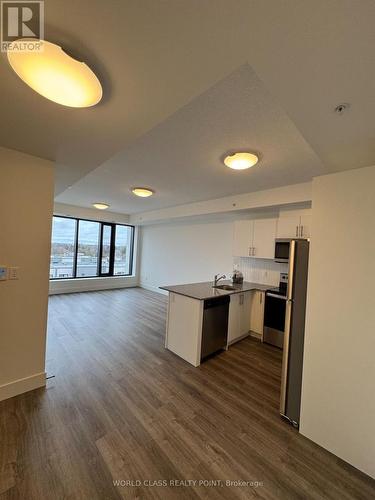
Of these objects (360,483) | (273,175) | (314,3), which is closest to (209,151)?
(273,175)

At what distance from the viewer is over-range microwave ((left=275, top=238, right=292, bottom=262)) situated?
3723mm

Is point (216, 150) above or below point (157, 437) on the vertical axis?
above

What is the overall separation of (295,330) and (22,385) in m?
2.83

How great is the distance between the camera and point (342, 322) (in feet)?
5.52

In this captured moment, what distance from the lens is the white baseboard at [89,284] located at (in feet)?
20.6

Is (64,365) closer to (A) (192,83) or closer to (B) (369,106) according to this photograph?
(A) (192,83)

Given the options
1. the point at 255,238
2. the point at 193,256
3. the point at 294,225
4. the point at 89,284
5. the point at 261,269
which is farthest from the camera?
the point at 89,284

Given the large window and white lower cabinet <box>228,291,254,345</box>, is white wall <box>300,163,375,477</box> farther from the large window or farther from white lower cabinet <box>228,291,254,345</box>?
the large window

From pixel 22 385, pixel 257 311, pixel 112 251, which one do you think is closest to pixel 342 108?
pixel 257 311

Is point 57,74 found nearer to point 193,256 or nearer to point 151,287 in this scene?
point 193,256

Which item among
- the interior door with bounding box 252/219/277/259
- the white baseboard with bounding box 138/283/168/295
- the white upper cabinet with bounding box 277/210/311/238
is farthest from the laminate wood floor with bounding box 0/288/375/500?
the white baseboard with bounding box 138/283/168/295

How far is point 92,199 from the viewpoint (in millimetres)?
5402

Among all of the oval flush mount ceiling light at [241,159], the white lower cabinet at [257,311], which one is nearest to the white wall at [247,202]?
the oval flush mount ceiling light at [241,159]

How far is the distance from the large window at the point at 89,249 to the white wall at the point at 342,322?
6.82 m
